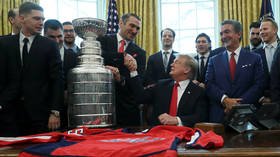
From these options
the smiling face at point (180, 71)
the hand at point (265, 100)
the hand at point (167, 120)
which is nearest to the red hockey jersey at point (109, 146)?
the hand at point (167, 120)

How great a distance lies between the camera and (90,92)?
198 centimetres

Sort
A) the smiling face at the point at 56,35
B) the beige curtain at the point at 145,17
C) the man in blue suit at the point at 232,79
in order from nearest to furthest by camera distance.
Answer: the man in blue suit at the point at 232,79, the smiling face at the point at 56,35, the beige curtain at the point at 145,17

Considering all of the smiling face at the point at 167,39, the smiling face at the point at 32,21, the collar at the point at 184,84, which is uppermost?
the smiling face at the point at 167,39

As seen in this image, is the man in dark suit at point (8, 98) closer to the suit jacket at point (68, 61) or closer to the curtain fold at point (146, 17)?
the suit jacket at point (68, 61)

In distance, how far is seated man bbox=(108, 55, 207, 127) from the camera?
8.41 ft

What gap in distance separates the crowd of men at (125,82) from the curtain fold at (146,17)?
344 cm

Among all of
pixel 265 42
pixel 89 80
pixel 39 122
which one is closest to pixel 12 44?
pixel 39 122

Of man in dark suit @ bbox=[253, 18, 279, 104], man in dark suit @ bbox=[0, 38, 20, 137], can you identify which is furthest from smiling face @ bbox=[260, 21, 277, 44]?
man in dark suit @ bbox=[0, 38, 20, 137]

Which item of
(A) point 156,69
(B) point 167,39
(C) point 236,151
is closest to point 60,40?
(A) point 156,69

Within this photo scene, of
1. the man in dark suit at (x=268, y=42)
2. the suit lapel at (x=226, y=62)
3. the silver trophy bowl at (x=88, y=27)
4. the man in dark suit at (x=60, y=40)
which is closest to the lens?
the silver trophy bowl at (x=88, y=27)

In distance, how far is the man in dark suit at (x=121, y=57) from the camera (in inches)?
111

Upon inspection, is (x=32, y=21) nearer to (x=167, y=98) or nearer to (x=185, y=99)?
(x=167, y=98)

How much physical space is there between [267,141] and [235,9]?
18.4 feet

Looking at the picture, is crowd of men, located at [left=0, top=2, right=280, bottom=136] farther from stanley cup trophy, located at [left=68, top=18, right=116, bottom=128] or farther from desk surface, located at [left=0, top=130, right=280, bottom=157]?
desk surface, located at [left=0, top=130, right=280, bottom=157]
